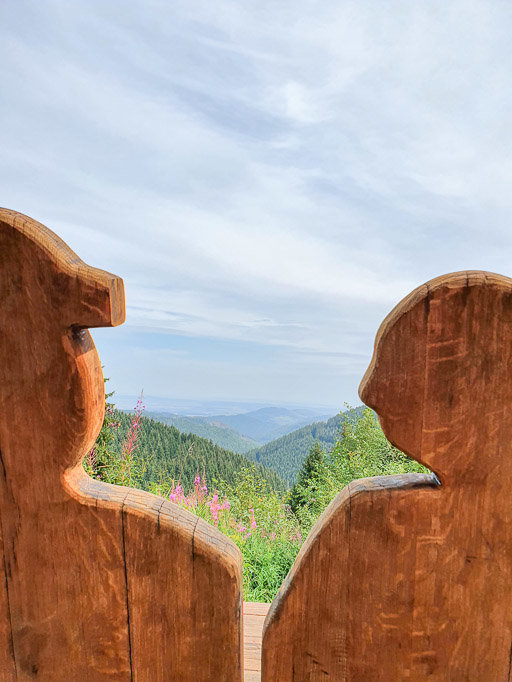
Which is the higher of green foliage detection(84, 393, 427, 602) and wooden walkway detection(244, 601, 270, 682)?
wooden walkway detection(244, 601, 270, 682)

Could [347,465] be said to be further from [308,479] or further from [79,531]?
[79,531]

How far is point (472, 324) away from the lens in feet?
2.00

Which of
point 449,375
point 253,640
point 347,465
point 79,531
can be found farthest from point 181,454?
point 449,375

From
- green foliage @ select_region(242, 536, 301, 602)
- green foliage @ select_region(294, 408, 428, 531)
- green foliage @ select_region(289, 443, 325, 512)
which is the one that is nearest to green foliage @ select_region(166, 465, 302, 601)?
green foliage @ select_region(242, 536, 301, 602)

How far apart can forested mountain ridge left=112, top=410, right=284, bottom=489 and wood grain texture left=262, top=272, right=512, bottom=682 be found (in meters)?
4.80

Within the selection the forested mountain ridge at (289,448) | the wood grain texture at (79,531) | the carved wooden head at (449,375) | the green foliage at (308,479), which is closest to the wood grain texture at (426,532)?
the carved wooden head at (449,375)

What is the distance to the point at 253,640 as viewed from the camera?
1213 mm

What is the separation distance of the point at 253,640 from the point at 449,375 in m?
0.95

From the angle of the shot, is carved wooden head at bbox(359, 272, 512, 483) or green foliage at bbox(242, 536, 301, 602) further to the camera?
green foliage at bbox(242, 536, 301, 602)

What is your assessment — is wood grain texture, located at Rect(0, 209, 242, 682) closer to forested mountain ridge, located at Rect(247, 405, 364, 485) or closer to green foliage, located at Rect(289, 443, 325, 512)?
green foliage, located at Rect(289, 443, 325, 512)

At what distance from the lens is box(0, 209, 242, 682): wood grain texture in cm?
63

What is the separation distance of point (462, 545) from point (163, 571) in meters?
0.40

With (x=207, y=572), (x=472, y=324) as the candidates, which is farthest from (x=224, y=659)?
(x=472, y=324)

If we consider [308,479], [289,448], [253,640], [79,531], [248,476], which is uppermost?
[79,531]
